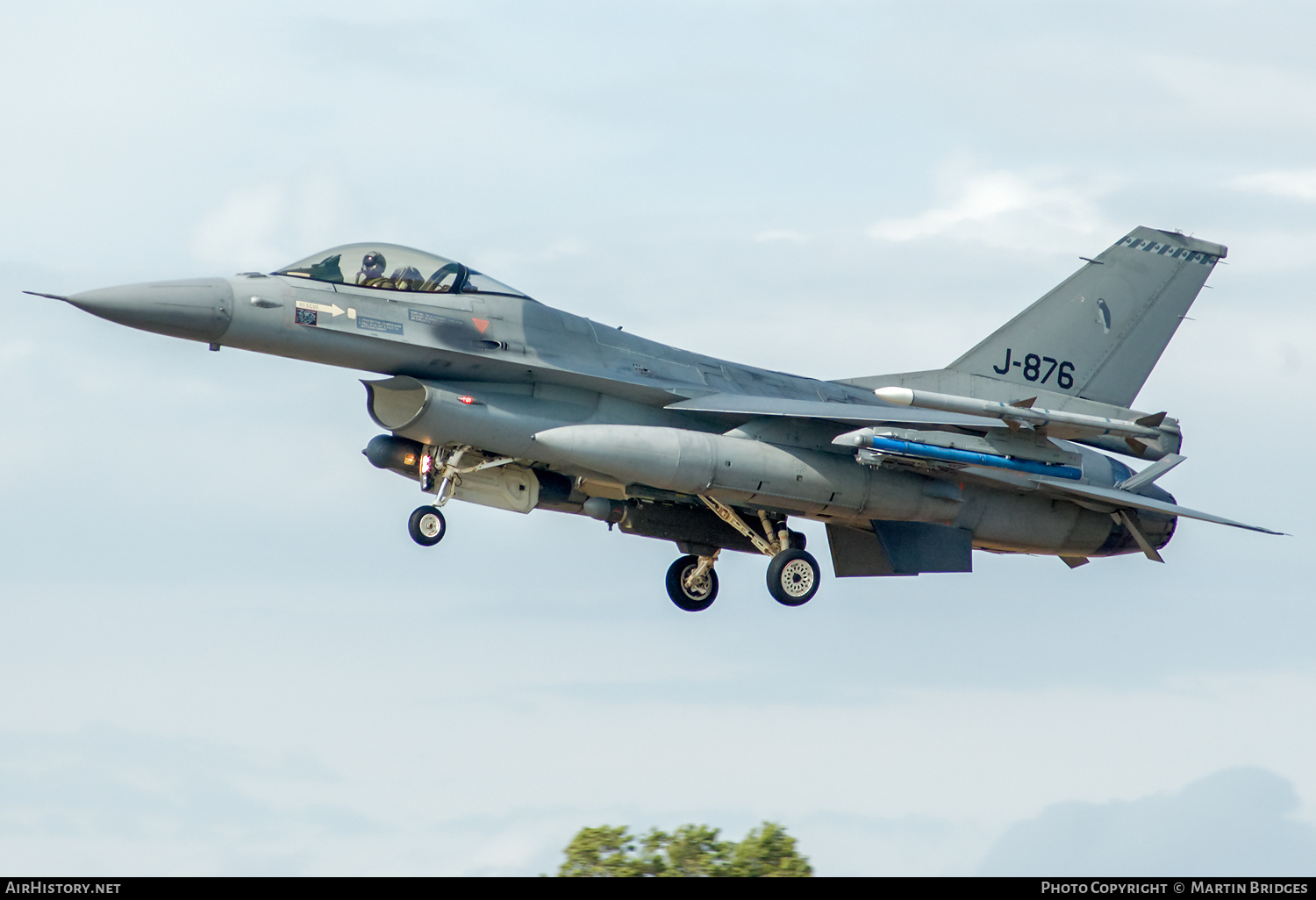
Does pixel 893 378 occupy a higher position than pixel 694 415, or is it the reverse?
pixel 893 378

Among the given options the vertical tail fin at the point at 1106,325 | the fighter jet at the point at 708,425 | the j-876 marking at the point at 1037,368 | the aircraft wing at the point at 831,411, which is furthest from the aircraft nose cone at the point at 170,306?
the j-876 marking at the point at 1037,368

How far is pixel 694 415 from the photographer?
1702 centimetres

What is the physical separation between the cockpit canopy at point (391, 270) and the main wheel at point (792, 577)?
13.7 feet

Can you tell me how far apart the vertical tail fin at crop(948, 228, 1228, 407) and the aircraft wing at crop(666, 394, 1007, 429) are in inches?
123

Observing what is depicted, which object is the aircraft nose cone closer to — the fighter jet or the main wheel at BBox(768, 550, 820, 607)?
the fighter jet

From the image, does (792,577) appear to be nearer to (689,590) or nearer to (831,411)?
(689,590)

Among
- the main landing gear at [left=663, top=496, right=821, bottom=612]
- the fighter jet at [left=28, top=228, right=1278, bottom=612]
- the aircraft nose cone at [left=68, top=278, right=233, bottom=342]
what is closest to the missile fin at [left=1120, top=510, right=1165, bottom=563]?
the fighter jet at [left=28, top=228, right=1278, bottom=612]

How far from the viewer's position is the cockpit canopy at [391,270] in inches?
607

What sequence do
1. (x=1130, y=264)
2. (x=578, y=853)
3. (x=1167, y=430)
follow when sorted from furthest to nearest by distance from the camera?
(x=1130, y=264)
(x=1167, y=430)
(x=578, y=853)

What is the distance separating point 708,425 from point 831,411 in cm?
140

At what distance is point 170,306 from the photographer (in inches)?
569
